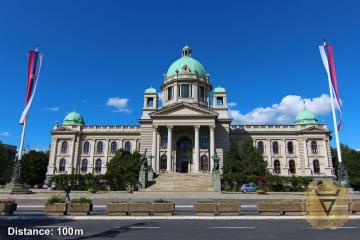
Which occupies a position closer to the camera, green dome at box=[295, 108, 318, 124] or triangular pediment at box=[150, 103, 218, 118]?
triangular pediment at box=[150, 103, 218, 118]

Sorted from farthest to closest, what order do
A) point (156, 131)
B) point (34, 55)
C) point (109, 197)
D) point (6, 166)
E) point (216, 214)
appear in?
point (6, 166) < point (156, 131) < point (34, 55) < point (109, 197) < point (216, 214)

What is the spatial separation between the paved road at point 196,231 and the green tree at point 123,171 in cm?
3168

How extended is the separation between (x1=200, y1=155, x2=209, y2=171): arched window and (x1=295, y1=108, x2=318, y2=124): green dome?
25.6 meters

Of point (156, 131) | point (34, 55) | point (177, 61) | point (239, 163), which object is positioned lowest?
point (239, 163)

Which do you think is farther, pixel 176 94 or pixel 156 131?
pixel 176 94

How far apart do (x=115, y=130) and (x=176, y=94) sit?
16727 mm

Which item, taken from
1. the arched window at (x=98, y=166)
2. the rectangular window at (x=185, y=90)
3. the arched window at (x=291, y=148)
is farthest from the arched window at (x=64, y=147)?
the arched window at (x=291, y=148)

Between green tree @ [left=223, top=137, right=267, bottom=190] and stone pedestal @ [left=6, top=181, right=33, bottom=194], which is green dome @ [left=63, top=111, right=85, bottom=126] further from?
green tree @ [left=223, top=137, right=267, bottom=190]

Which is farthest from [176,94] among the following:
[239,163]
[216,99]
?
[239,163]

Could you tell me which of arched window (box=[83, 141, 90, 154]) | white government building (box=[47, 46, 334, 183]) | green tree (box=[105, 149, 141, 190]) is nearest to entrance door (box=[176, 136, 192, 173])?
white government building (box=[47, 46, 334, 183])

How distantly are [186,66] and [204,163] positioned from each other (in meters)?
21.8

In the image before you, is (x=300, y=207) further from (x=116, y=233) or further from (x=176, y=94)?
(x=176, y=94)

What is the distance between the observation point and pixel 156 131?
186 feet

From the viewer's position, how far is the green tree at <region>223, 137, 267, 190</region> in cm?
4525
